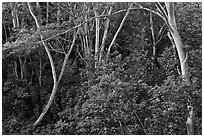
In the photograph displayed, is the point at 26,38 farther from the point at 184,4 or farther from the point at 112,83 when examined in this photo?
the point at 184,4

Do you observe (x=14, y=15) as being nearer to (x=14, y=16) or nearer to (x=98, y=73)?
(x=14, y=16)

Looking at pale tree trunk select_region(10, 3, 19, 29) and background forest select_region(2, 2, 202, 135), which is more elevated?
pale tree trunk select_region(10, 3, 19, 29)

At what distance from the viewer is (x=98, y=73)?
21.0 feet

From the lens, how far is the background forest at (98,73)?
482 centimetres

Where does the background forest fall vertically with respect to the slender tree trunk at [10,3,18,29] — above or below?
below

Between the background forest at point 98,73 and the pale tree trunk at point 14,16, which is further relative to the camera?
the pale tree trunk at point 14,16

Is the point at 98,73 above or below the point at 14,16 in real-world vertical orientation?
below

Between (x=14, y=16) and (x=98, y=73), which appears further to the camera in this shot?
(x=14, y=16)

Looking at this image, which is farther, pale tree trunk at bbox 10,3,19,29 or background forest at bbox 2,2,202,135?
pale tree trunk at bbox 10,3,19,29

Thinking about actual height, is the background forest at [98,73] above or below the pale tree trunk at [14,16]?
below

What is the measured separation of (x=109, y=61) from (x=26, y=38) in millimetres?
1816

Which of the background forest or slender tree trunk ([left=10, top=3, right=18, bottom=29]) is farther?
slender tree trunk ([left=10, top=3, right=18, bottom=29])

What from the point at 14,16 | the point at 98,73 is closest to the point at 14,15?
the point at 14,16

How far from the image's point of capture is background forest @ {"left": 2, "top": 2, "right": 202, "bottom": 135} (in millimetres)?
4824
